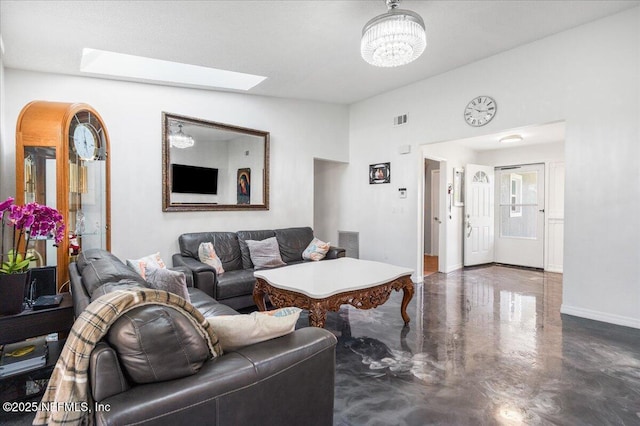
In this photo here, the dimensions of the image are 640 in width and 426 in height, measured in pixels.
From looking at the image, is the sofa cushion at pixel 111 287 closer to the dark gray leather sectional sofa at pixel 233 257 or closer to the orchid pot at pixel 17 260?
the orchid pot at pixel 17 260

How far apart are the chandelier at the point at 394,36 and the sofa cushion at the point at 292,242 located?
2.74 m

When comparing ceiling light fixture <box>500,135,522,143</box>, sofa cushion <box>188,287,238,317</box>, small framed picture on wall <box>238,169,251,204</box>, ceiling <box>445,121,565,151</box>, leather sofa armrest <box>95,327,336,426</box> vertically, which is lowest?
sofa cushion <box>188,287,238,317</box>

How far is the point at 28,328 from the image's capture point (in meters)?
1.90

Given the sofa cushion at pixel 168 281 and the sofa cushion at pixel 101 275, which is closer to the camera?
the sofa cushion at pixel 101 275

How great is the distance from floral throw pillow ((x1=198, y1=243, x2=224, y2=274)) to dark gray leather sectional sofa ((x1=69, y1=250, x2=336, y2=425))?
7.12 ft

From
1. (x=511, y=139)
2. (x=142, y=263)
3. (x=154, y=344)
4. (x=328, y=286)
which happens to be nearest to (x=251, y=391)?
(x=154, y=344)

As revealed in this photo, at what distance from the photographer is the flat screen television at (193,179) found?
162 inches

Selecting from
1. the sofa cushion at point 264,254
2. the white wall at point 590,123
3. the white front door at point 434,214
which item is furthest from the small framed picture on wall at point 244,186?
the white front door at point 434,214

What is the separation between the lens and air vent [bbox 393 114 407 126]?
506 cm

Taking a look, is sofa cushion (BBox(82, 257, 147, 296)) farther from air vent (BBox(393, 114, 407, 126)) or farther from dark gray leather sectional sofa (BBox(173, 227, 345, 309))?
air vent (BBox(393, 114, 407, 126))

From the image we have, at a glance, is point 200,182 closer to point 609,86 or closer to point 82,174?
point 82,174

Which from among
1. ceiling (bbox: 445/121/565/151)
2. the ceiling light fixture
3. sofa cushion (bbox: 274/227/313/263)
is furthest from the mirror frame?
Result: the ceiling light fixture

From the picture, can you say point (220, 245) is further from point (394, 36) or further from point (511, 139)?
point (511, 139)

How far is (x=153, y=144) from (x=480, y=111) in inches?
162
